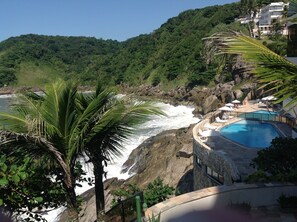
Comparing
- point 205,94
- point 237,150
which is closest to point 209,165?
point 237,150

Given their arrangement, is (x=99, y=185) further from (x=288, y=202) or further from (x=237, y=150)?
(x=237, y=150)

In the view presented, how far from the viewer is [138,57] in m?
103

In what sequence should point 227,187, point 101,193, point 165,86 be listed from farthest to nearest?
point 165,86, point 227,187, point 101,193

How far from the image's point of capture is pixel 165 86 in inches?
2955

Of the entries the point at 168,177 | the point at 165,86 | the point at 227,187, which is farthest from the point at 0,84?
the point at 227,187

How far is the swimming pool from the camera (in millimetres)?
15930

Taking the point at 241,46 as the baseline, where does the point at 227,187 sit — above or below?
below

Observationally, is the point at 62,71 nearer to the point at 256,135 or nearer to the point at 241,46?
the point at 256,135

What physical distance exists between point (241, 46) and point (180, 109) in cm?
4939

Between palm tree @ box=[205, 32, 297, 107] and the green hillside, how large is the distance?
34.6 meters

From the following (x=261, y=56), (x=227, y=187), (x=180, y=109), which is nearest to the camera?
(x=261, y=56)

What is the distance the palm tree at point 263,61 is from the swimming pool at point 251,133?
38.7 feet

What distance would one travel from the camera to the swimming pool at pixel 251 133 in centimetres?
1593

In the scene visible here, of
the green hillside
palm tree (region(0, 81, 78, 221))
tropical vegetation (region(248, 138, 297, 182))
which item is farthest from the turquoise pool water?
the green hillside
